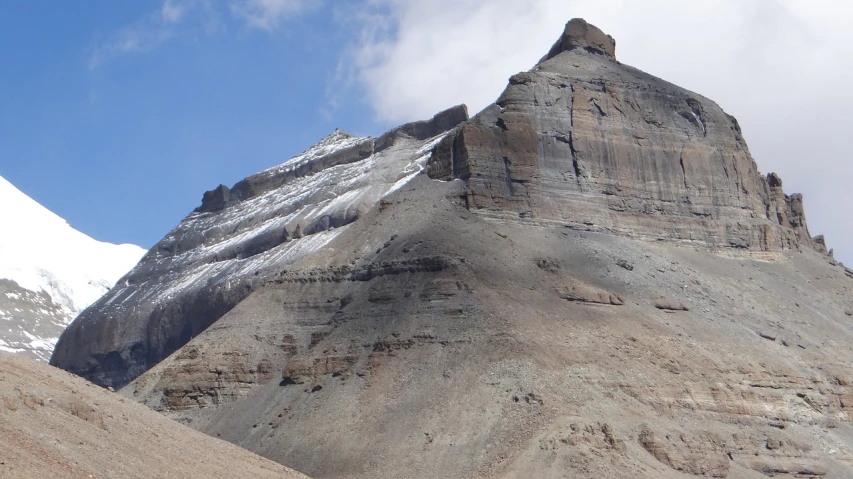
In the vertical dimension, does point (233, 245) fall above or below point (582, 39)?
below

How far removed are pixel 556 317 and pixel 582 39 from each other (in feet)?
111

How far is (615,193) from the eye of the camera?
89.8 m

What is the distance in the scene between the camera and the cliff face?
283ft

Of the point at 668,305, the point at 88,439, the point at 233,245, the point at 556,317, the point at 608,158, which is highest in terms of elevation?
the point at 608,158

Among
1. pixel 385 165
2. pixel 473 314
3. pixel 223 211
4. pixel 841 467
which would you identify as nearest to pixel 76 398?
pixel 473 314

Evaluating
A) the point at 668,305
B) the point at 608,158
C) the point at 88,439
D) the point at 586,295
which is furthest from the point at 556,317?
the point at 88,439

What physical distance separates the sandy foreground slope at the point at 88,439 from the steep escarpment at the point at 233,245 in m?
55.4

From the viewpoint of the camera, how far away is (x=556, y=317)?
73625mm

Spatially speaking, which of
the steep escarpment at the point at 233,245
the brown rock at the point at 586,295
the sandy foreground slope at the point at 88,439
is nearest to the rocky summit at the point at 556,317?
the brown rock at the point at 586,295

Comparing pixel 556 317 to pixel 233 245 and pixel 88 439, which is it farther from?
pixel 233 245

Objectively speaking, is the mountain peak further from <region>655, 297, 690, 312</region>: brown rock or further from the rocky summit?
<region>655, 297, 690, 312</region>: brown rock

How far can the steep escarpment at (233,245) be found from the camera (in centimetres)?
11050

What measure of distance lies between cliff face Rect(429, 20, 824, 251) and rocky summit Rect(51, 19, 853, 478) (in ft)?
0.52

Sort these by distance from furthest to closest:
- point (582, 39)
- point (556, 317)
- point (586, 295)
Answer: point (582, 39), point (586, 295), point (556, 317)
